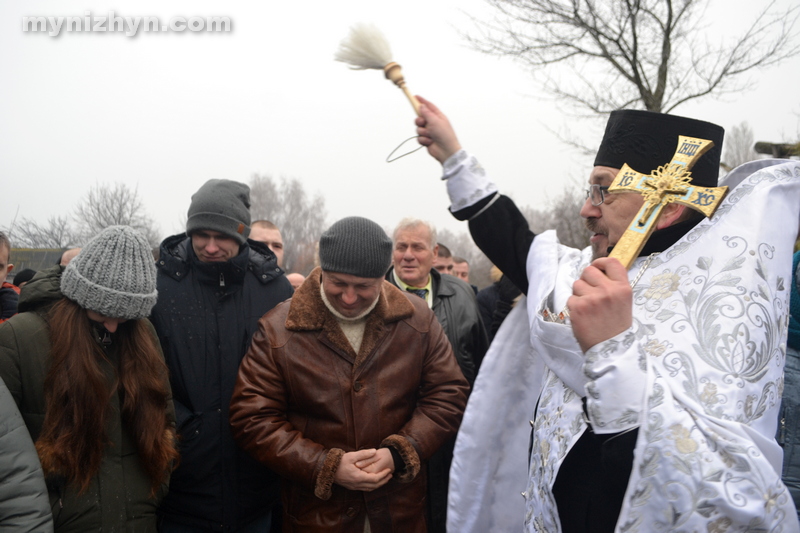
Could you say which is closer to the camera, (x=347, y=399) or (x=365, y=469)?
(x=365, y=469)

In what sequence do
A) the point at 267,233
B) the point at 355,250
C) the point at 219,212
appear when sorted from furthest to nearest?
the point at 267,233
the point at 219,212
the point at 355,250

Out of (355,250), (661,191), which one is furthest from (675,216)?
(355,250)

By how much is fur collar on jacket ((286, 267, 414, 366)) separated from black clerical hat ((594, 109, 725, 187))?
1261 mm

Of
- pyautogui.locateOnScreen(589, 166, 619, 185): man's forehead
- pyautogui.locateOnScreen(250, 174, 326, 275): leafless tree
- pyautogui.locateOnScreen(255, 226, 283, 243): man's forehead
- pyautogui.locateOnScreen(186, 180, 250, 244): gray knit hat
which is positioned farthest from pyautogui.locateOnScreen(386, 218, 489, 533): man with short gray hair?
pyautogui.locateOnScreen(250, 174, 326, 275): leafless tree

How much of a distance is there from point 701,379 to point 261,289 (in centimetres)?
240

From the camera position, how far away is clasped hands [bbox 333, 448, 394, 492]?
8.34 feet

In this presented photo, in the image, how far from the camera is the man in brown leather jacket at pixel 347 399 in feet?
8.59

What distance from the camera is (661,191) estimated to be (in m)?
1.72

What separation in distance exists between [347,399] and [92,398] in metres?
1.03

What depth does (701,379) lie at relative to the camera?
1.47 m

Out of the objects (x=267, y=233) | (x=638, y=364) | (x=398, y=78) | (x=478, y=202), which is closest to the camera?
(x=638, y=364)

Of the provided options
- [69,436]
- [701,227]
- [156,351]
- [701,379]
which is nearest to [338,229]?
[156,351]

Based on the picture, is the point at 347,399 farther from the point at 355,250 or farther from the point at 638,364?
the point at 638,364

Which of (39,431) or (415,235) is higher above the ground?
(415,235)
